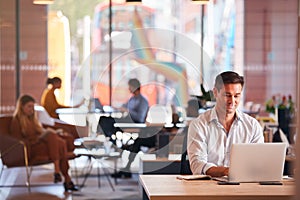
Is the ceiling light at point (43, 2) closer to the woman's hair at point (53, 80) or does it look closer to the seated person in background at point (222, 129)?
the woman's hair at point (53, 80)

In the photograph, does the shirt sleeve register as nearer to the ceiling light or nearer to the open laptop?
the open laptop

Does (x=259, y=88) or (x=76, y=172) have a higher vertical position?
(x=259, y=88)

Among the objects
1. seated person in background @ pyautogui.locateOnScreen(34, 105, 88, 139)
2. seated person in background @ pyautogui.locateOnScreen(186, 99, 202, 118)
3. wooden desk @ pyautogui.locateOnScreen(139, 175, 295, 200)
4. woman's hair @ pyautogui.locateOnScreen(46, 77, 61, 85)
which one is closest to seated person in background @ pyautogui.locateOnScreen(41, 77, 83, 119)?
woman's hair @ pyautogui.locateOnScreen(46, 77, 61, 85)

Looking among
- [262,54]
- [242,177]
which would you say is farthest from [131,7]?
[242,177]

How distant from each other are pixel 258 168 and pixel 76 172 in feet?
18.8

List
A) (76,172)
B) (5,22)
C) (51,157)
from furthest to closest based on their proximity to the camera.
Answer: (5,22) < (76,172) < (51,157)

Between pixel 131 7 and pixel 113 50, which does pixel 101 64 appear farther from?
pixel 131 7

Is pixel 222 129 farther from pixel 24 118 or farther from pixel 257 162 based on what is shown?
pixel 24 118

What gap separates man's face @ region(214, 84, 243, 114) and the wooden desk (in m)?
0.60

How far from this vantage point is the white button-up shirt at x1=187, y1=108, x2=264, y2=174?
4.38 m

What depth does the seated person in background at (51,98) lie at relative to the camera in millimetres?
10148

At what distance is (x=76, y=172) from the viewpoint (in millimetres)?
9477

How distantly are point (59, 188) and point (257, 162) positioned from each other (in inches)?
197

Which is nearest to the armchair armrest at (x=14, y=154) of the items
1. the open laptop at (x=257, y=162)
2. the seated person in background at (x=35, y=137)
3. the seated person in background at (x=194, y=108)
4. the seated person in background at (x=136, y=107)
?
the seated person in background at (x=35, y=137)
